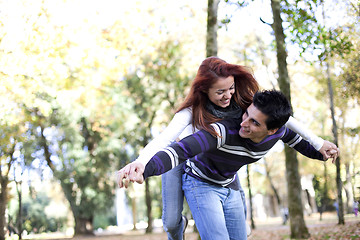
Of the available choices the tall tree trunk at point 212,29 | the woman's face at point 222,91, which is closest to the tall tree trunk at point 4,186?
the tall tree trunk at point 212,29

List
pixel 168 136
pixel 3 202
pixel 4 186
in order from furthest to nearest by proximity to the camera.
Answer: pixel 4 186
pixel 3 202
pixel 168 136

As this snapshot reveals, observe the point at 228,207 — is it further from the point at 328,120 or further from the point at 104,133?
the point at 328,120

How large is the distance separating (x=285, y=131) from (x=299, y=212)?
10.2m

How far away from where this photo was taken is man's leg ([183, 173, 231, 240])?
351cm

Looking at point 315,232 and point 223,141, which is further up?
point 223,141

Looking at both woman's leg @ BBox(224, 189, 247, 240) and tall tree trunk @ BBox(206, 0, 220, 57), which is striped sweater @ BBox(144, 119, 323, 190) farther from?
tall tree trunk @ BBox(206, 0, 220, 57)

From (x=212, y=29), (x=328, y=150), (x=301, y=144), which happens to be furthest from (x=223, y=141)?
(x=212, y=29)

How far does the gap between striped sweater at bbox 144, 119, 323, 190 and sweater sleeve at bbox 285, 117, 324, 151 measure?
1.7 inches

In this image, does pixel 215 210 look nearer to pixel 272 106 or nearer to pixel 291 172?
pixel 272 106

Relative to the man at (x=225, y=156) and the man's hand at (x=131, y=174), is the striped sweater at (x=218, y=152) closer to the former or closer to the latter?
the man at (x=225, y=156)

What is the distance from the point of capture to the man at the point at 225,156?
10.2ft

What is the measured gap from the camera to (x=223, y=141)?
332cm

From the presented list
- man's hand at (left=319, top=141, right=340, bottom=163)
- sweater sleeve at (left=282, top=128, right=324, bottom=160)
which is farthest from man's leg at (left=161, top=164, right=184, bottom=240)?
man's hand at (left=319, top=141, right=340, bottom=163)

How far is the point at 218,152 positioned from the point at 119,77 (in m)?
22.0
